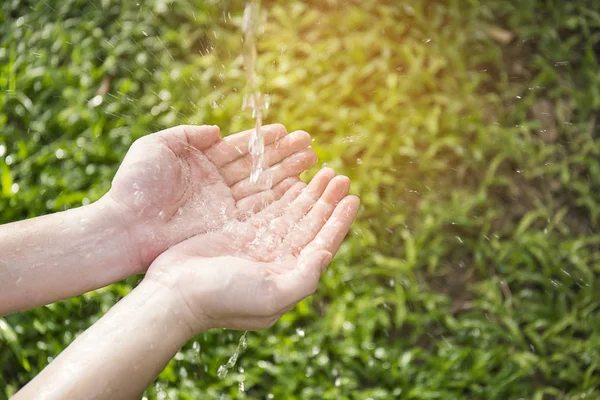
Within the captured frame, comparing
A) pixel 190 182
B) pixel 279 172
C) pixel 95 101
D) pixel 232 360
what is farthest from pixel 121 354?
pixel 95 101

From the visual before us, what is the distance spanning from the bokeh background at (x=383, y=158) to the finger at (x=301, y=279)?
0.91 meters

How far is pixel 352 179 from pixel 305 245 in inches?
49.3

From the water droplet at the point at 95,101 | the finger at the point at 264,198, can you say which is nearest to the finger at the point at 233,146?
the finger at the point at 264,198

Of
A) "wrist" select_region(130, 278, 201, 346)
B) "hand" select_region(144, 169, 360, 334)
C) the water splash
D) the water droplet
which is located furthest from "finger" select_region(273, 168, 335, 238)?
the water droplet

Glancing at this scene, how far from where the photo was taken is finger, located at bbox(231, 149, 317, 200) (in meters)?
2.29

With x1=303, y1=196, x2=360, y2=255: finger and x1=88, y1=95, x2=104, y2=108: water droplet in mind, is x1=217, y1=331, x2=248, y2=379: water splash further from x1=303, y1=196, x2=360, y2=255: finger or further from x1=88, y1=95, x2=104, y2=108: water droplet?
x1=88, y1=95, x2=104, y2=108: water droplet

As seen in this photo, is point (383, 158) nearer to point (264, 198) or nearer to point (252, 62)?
point (252, 62)

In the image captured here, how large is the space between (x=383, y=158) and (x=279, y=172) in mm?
1102

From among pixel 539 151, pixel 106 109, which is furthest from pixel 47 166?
pixel 539 151

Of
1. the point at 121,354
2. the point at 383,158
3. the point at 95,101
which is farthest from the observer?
the point at 95,101

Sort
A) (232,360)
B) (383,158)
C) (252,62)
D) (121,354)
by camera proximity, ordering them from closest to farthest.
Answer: (121,354), (232,360), (383,158), (252,62)

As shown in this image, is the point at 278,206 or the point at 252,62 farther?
the point at 252,62

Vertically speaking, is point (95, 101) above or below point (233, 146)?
below

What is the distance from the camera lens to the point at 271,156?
2.35m
